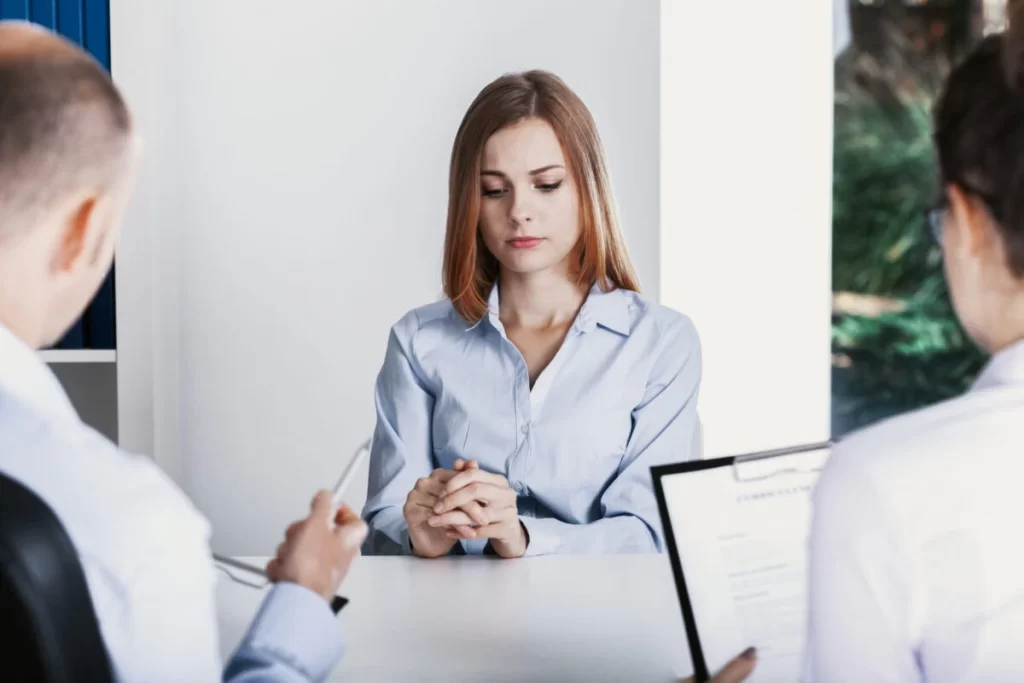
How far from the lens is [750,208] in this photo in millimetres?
3219

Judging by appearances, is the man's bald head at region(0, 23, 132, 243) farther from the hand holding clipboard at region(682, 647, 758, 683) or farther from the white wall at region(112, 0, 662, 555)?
the white wall at region(112, 0, 662, 555)

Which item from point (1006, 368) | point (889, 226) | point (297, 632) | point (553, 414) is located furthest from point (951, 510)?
point (889, 226)

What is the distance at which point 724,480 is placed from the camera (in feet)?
3.63

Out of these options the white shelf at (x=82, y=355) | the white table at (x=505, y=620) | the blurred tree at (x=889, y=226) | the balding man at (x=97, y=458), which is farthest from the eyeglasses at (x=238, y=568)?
the blurred tree at (x=889, y=226)

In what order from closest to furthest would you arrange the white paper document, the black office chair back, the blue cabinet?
the black office chair back → the white paper document → the blue cabinet

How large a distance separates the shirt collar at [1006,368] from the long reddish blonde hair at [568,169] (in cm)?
125

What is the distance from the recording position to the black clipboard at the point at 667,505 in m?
1.07

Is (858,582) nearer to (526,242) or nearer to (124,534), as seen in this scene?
(124,534)

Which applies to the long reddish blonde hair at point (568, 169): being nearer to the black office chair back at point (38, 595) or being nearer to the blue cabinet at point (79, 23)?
the blue cabinet at point (79, 23)

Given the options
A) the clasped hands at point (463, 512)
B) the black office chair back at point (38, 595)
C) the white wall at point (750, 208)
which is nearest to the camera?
the black office chair back at point (38, 595)

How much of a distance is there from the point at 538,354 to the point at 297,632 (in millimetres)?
1161

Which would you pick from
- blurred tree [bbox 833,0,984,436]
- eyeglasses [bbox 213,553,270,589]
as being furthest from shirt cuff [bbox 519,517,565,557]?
blurred tree [bbox 833,0,984,436]

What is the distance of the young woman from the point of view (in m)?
1.91

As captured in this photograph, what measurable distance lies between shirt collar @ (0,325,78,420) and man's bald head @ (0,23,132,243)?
3.4 inches
